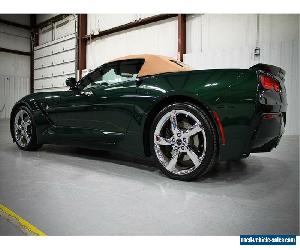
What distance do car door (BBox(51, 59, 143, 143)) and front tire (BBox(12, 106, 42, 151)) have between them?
21.2 inches

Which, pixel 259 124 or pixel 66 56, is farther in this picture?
pixel 66 56

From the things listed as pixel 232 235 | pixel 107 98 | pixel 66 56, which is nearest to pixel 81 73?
pixel 66 56

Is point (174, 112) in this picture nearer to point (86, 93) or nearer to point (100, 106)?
point (100, 106)

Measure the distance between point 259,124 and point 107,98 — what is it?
59.2 inches

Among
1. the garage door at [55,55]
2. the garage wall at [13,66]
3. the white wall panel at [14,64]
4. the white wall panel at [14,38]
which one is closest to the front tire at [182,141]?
the garage door at [55,55]

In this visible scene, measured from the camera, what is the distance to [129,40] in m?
9.76

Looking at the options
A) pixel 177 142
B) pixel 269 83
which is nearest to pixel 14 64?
pixel 177 142

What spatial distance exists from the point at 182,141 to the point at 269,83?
850mm

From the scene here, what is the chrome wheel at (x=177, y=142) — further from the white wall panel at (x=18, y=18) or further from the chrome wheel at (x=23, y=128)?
the white wall panel at (x=18, y=18)

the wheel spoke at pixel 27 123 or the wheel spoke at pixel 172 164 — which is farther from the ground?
the wheel spoke at pixel 27 123

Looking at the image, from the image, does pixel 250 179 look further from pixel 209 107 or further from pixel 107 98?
pixel 107 98

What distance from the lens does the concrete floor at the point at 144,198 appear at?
1.52 meters

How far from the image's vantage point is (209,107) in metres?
2.15

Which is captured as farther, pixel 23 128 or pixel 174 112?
pixel 23 128
